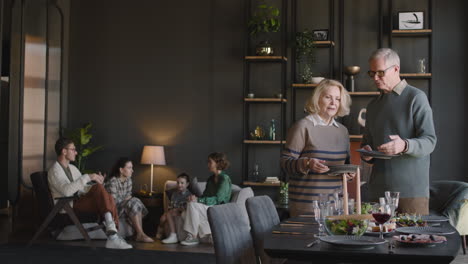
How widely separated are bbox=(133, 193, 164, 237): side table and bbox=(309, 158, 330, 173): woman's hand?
495 cm

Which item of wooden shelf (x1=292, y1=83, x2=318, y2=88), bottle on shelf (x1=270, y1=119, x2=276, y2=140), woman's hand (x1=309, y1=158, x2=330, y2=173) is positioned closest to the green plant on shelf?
wooden shelf (x1=292, y1=83, x2=318, y2=88)

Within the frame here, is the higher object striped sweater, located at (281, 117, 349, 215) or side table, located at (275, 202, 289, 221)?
striped sweater, located at (281, 117, 349, 215)

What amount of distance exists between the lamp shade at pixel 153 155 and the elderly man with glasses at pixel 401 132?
516 centimetres

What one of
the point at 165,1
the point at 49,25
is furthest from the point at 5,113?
the point at 165,1

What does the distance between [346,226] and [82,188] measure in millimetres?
4987

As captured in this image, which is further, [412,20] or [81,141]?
[81,141]

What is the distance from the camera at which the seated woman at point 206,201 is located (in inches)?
281

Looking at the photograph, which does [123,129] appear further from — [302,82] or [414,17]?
[414,17]

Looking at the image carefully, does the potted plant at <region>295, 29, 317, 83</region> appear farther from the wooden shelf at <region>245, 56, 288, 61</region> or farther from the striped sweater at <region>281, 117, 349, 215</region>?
the striped sweater at <region>281, 117, 349, 215</region>

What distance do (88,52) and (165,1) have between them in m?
1.31

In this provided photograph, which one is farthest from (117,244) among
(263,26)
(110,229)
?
(263,26)

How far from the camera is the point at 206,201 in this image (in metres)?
7.29

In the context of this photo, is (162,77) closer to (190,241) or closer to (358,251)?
(190,241)

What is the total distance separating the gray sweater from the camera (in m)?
3.25
